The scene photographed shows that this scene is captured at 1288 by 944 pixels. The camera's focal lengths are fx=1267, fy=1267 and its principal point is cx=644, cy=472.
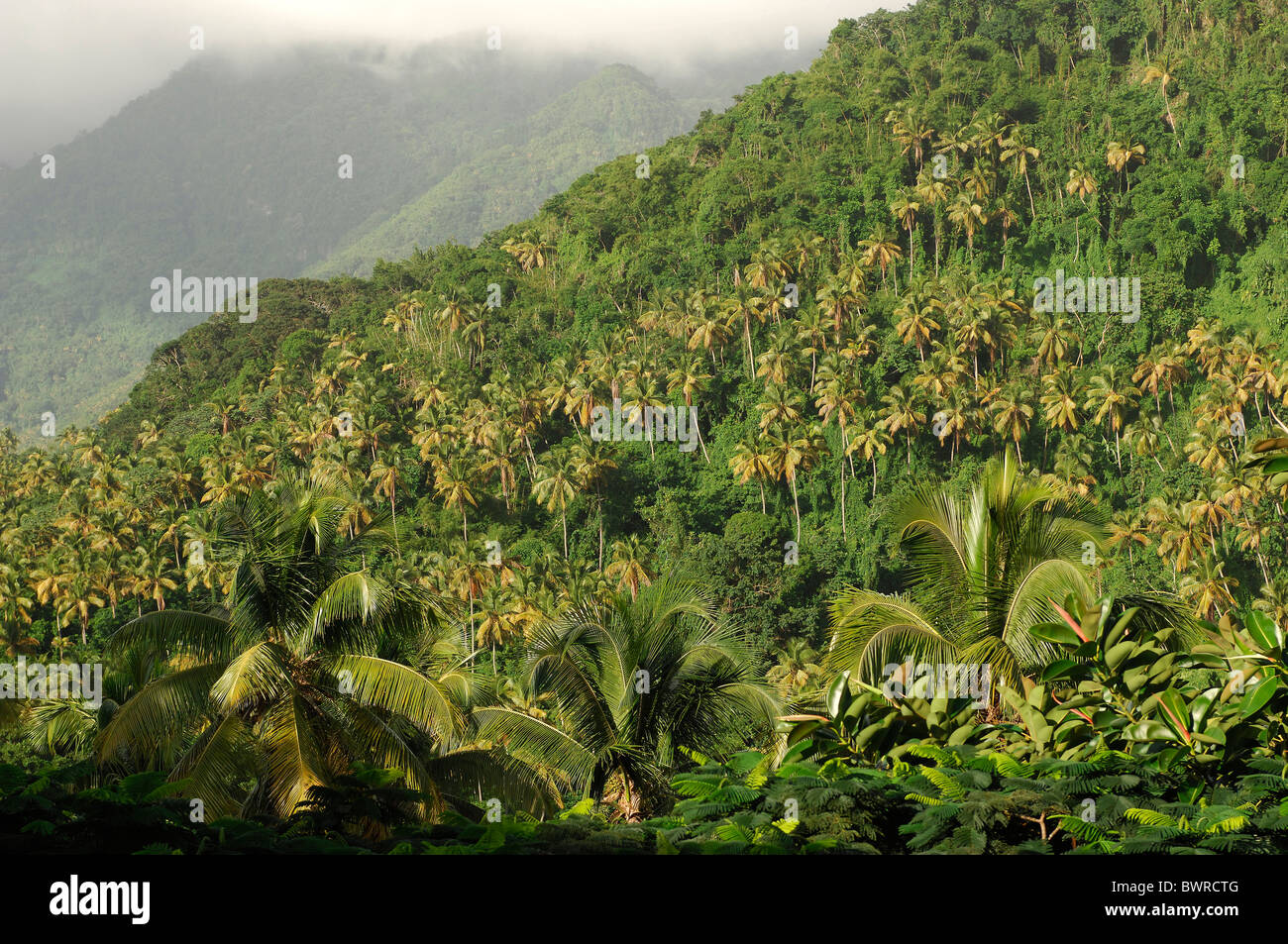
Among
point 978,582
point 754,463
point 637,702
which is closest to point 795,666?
point 754,463

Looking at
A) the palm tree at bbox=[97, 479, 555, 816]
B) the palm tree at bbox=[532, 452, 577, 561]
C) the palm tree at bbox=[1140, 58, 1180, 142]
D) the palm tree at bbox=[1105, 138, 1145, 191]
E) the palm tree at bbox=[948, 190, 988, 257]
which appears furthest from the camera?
the palm tree at bbox=[1140, 58, 1180, 142]

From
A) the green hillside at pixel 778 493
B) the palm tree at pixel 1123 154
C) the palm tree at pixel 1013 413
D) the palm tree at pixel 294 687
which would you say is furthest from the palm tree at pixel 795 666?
the palm tree at pixel 1123 154

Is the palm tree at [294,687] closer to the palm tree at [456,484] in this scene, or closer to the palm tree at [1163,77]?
the palm tree at [456,484]

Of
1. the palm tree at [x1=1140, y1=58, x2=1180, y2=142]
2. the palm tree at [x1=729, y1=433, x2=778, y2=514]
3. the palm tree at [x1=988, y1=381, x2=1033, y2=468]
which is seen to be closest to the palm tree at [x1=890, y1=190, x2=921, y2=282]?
the palm tree at [x1=988, y1=381, x2=1033, y2=468]

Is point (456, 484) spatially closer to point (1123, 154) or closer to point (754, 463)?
point (754, 463)

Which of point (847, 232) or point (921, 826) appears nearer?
point (921, 826)

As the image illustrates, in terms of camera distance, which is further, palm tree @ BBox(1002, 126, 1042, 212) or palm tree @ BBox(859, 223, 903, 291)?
palm tree @ BBox(1002, 126, 1042, 212)

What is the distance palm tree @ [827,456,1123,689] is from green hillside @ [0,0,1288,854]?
0.05 metres

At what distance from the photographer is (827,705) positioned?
930 centimetres

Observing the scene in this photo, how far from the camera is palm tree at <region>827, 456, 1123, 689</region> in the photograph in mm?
14105

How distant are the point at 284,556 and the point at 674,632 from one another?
5.45 m

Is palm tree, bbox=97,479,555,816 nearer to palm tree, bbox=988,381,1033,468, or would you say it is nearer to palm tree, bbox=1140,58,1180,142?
palm tree, bbox=988,381,1033,468
